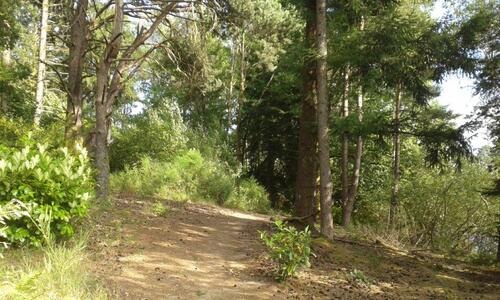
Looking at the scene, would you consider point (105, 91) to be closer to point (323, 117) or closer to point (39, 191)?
point (39, 191)

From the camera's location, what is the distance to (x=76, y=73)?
1025 centimetres

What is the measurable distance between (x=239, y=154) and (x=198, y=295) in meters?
17.3

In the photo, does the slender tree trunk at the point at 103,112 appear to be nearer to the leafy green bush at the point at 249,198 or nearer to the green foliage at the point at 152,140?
the leafy green bush at the point at 249,198

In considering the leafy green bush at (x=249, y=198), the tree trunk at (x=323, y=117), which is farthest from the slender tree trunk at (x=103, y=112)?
the leafy green bush at (x=249, y=198)

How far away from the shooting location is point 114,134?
63.7ft

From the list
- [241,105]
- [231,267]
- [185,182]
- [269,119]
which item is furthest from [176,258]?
[241,105]

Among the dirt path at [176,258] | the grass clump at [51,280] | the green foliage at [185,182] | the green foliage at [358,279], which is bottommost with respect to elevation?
the green foliage at [358,279]

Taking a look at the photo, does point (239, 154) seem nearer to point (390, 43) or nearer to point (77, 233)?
point (390, 43)

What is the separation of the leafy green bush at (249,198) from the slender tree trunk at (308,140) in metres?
5.94

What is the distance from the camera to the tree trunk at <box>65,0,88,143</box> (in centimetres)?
998

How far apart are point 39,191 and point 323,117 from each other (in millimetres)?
5437

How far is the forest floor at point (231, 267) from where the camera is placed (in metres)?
5.14

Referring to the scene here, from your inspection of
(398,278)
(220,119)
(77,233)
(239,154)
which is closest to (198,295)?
(77,233)

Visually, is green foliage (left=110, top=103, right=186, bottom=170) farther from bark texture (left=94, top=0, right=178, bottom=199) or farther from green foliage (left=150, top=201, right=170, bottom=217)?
green foliage (left=150, top=201, right=170, bottom=217)
